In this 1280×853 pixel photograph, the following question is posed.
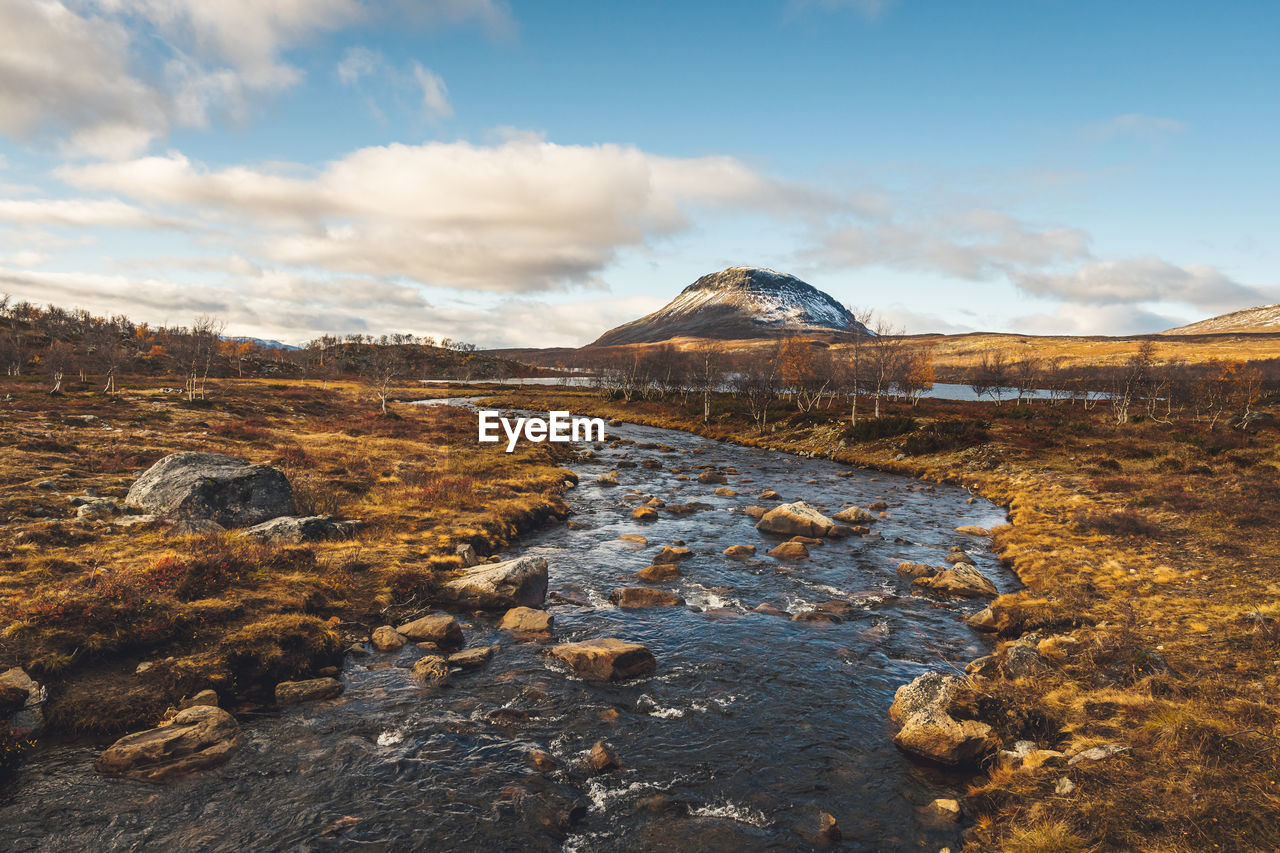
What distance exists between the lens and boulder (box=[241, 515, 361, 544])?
21281 mm

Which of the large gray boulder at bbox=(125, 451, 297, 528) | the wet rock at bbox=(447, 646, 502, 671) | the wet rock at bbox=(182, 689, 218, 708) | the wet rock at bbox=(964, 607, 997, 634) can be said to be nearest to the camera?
the wet rock at bbox=(182, 689, 218, 708)

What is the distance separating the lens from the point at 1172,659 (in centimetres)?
1375

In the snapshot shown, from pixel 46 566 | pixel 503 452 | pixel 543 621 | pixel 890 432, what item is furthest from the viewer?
pixel 890 432

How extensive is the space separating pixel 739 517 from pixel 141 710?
27629mm

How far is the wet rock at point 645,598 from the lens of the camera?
2038 cm

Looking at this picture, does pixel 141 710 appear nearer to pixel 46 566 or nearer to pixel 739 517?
pixel 46 566

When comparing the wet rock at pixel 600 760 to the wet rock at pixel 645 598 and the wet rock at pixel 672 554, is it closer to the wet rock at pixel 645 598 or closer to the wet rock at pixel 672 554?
the wet rock at pixel 645 598

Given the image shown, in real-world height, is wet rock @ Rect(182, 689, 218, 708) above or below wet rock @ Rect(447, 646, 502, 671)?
above

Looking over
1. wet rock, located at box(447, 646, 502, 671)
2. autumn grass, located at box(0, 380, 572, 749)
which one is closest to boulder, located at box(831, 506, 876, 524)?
autumn grass, located at box(0, 380, 572, 749)

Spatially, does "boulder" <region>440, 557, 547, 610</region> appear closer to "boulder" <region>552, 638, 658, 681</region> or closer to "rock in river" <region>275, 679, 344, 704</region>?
"boulder" <region>552, 638, 658, 681</region>

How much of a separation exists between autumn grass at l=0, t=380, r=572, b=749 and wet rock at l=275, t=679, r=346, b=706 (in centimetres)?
49

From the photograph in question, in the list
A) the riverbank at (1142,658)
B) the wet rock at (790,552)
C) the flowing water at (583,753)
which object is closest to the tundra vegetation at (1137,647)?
the riverbank at (1142,658)

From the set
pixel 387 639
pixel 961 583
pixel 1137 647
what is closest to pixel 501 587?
pixel 387 639

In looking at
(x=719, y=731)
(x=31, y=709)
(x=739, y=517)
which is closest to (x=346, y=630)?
(x=31, y=709)
